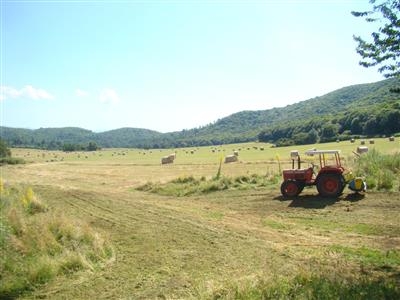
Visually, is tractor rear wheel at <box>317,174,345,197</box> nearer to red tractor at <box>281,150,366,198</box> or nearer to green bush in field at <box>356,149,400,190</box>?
red tractor at <box>281,150,366,198</box>

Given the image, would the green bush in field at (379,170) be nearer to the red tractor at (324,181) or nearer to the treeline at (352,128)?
the red tractor at (324,181)

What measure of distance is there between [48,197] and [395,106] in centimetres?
1796

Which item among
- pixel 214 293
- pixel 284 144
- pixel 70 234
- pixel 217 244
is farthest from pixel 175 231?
pixel 284 144

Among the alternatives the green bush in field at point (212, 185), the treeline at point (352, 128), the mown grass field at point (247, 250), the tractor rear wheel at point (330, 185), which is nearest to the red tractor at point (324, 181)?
the tractor rear wheel at point (330, 185)

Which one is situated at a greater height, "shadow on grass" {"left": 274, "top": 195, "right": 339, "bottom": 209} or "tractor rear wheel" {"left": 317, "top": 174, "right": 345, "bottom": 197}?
"tractor rear wheel" {"left": 317, "top": 174, "right": 345, "bottom": 197}

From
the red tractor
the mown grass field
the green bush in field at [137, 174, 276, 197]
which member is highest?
the red tractor

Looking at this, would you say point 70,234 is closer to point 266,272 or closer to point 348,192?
point 266,272

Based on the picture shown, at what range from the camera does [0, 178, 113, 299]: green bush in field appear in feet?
28.5

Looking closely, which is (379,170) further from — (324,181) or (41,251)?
(41,251)

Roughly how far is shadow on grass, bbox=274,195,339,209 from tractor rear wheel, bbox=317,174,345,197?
27 cm

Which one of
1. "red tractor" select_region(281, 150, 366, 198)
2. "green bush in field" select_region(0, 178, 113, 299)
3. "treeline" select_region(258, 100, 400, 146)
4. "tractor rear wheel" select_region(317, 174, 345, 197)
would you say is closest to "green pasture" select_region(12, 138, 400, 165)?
"treeline" select_region(258, 100, 400, 146)

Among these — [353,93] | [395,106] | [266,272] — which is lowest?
[266,272]

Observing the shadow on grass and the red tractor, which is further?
the red tractor

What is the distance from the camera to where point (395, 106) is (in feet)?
27.5
